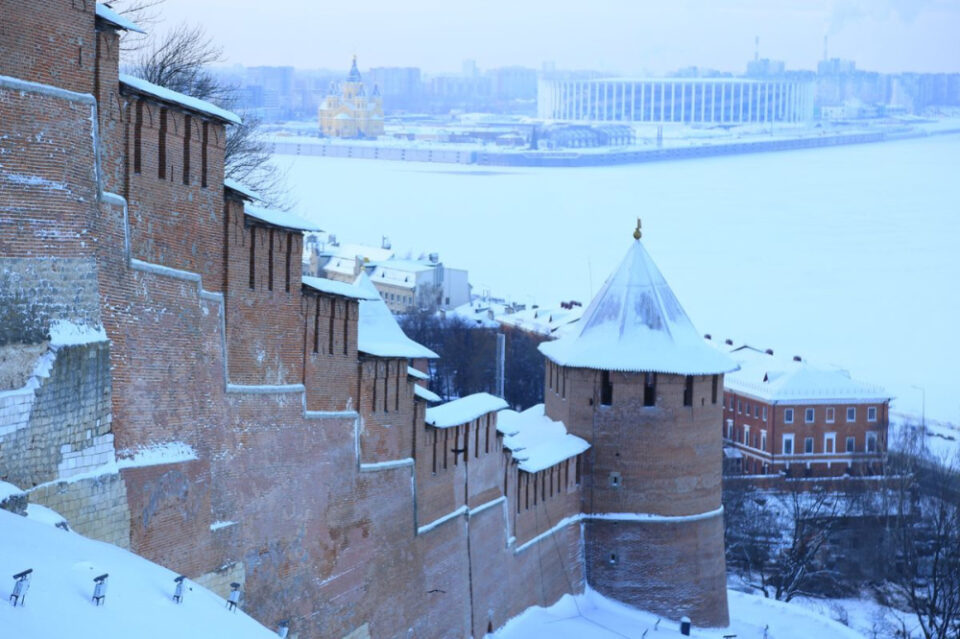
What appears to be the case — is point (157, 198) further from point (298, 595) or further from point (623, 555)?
point (623, 555)

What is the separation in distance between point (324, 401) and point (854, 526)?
17.6 metres

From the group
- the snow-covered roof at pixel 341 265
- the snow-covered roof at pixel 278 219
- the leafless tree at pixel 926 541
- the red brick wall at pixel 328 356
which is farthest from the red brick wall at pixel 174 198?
the snow-covered roof at pixel 341 265

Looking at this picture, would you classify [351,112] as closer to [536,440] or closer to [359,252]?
[359,252]

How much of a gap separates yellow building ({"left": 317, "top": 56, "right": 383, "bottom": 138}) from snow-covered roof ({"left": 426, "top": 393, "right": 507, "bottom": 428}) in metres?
103

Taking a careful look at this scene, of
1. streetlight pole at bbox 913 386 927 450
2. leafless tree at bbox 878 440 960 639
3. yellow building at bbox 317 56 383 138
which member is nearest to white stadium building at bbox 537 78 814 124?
yellow building at bbox 317 56 383 138

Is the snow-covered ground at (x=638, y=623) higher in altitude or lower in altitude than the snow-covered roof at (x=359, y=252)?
lower

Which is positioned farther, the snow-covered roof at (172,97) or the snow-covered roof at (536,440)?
the snow-covered roof at (536,440)

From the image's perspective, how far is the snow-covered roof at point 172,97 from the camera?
28.0 ft

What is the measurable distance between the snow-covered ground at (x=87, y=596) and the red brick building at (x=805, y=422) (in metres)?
24.4

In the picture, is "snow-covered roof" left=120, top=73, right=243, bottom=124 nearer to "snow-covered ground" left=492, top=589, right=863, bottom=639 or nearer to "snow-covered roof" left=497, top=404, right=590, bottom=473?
"snow-covered roof" left=497, top=404, right=590, bottom=473

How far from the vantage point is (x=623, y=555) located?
50.1ft

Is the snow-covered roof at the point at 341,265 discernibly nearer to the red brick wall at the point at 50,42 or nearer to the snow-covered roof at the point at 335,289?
the snow-covered roof at the point at 335,289

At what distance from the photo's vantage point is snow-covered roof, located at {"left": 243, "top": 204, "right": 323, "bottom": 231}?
962 centimetres

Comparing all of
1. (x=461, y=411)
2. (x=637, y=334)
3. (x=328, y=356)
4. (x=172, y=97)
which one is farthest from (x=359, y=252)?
(x=172, y=97)
